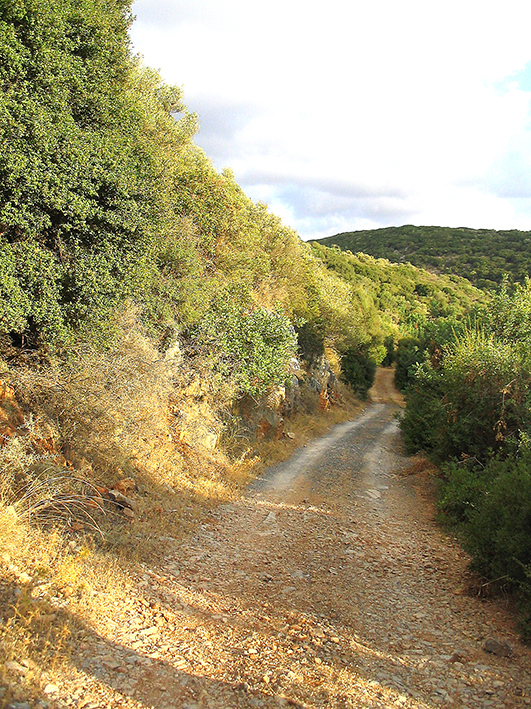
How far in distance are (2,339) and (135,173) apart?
4106 mm

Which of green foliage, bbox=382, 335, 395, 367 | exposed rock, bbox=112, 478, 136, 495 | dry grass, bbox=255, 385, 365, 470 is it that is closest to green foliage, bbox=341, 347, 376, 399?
dry grass, bbox=255, 385, 365, 470

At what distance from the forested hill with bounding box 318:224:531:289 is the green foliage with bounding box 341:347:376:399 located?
26.9 meters

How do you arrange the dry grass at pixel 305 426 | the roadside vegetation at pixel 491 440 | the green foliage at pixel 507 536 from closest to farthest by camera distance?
the green foliage at pixel 507 536, the roadside vegetation at pixel 491 440, the dry grass at pixel 305 426

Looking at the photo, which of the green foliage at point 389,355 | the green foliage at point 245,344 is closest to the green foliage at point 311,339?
the green foliage at point 245,344

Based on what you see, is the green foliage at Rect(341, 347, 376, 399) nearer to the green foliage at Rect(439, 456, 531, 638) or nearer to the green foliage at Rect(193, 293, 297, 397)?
the green foliage at Rect(193, 293, 297, 397)

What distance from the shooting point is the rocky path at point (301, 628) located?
13.2 ft

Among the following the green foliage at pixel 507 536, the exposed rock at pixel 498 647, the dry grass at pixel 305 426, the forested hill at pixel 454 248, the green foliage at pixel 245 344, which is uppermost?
the forested hill at pixel 454 248

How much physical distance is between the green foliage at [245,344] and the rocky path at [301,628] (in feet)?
16.5

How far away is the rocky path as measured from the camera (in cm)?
403

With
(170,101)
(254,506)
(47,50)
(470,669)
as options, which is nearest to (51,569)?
(470,669)

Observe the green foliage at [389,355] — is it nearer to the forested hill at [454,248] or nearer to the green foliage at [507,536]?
the forested hill at [454,248]

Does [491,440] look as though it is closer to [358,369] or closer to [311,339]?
[311,339]

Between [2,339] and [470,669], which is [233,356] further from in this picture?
[470,669]

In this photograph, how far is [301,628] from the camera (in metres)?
5.18
